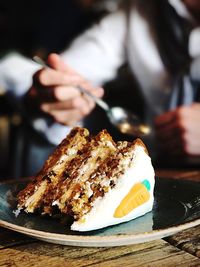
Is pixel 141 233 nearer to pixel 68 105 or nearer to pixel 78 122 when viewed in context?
pixel 68 105

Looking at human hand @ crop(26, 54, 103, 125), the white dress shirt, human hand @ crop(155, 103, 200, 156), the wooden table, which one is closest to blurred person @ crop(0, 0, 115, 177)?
the white dress shirt

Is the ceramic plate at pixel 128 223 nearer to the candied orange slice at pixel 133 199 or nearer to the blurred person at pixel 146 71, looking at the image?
the candied orange slice at pixel 133 199

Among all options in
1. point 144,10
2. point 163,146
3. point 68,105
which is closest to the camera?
point 68,105

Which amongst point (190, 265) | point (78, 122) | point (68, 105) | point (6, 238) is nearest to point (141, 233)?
point (190, 265)

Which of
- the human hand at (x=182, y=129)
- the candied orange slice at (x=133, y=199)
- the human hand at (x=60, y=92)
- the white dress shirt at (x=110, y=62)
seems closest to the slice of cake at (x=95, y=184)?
the candied orange slice at (x=133, y=199)

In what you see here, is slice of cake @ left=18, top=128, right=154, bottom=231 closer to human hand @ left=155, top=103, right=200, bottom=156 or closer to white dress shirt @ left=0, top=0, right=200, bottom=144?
human hand @ left=155, top=103, right=200, bottom=156

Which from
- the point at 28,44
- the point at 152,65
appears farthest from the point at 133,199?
the point at 28,44
